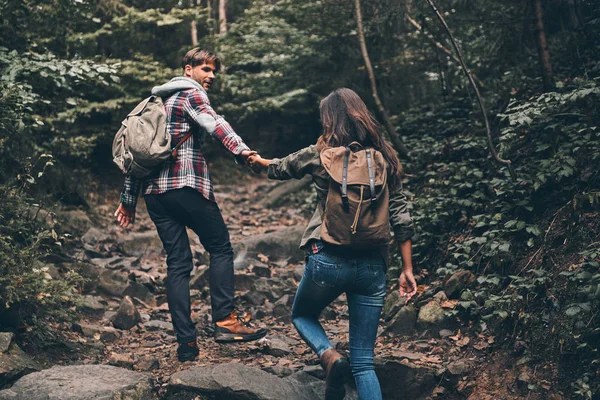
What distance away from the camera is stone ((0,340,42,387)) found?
443 centimetres

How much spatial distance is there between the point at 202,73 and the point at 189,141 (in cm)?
62

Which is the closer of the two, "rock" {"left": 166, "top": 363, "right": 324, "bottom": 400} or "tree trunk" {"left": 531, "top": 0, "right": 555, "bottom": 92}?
"rock" {"left": 166, "top": 363, "right": 324, "bottom": 400}

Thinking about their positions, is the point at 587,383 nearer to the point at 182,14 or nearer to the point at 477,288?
the point at 477,288

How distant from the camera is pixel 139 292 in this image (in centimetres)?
721

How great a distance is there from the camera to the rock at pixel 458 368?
15.2 feet

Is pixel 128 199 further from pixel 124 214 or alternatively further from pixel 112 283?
pixel 112 283

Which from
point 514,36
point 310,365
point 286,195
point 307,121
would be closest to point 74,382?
point 310,365

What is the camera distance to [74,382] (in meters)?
4.23

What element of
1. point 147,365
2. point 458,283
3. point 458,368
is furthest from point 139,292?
point 458,368

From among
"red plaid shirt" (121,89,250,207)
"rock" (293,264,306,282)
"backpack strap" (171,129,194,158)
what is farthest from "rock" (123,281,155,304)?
"backpack strap" (171,129,194,158)

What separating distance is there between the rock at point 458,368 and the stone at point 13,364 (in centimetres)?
321

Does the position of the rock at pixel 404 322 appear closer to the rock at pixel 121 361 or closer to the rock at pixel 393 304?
the rock at pixel 393 304

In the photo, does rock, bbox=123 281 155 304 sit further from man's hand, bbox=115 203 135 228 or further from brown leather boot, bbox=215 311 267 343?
brown leather boot, bbox=215 311 267 343

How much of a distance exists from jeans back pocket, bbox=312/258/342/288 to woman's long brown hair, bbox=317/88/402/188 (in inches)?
25.3
